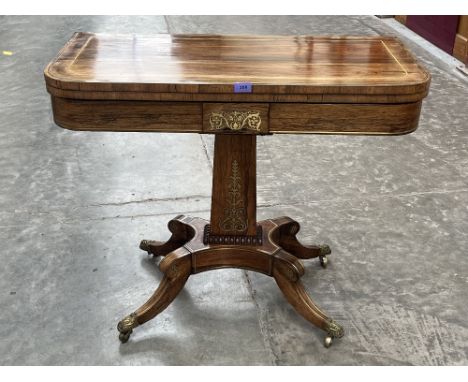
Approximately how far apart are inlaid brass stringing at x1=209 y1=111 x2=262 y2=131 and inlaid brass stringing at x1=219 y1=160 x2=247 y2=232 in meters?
0.30

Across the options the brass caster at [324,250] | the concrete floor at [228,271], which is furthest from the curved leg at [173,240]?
the brass caster at [324,250]

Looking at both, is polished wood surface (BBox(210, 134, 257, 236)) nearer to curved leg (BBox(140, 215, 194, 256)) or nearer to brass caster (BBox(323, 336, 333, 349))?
curved leg (BBox(140, 215, 194, 256))

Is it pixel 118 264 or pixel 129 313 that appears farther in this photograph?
pixel 118 264

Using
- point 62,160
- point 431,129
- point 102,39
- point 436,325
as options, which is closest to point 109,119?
point 102,39

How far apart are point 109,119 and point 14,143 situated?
197 centimetres

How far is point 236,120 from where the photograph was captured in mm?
1577

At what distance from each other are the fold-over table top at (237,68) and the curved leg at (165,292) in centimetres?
61

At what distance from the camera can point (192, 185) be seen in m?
2.89

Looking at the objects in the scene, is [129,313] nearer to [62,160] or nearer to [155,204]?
[155,204]

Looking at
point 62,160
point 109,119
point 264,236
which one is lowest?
point 62,160

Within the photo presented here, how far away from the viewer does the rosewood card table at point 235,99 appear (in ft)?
5.00

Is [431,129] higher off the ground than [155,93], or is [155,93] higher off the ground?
[155,93]
